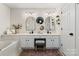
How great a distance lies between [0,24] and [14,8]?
4.10 feet

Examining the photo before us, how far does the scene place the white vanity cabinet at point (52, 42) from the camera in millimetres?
4633

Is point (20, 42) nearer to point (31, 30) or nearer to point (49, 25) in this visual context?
point (31, 30)

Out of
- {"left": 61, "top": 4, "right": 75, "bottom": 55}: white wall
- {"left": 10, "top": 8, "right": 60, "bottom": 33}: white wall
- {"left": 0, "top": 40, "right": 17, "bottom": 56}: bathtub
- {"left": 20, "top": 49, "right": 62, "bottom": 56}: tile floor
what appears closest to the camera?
{"left": 0, "top": 40, "right": 17, "bottom": 56}: bathtub

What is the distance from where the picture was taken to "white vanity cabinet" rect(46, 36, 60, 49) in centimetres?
A: 463

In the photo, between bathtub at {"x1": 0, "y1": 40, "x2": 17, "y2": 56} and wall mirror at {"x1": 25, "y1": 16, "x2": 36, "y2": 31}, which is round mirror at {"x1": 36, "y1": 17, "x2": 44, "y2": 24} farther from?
bathtub at {"x1": 0, "y1": 40, "x2": 17, "y2": 56}

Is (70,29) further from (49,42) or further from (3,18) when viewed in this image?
(3,18)

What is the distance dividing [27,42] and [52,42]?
89cm

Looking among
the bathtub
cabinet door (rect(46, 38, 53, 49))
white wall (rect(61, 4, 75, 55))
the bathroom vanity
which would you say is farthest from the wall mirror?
the bathtub

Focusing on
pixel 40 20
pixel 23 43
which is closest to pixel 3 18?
pixel 23 43

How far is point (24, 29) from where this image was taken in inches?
205

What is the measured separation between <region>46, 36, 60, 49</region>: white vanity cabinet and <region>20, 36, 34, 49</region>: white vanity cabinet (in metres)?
0.57

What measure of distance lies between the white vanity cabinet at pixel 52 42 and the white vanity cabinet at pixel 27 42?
0.57m

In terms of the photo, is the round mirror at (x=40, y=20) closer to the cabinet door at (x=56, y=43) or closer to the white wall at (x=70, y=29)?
the cabinet door at (x=56, y=43)

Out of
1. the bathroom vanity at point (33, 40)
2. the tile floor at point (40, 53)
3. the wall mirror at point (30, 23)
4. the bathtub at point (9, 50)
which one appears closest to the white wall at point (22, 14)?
the wall mirror at point (30, 23)
